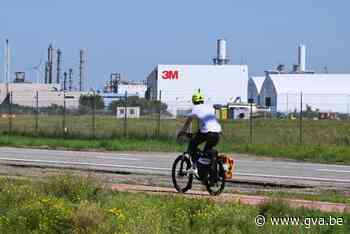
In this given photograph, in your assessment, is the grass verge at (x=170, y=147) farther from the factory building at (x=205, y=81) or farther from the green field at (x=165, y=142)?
the factory building at (x=205, y=81)

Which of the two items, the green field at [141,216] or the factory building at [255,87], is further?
the factory building at [255,87]

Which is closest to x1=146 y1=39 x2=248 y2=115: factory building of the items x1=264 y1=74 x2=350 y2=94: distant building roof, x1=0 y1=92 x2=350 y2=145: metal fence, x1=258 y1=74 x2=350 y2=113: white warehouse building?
x1=258 y1=74 x2=350 y2=113: white warehouse building

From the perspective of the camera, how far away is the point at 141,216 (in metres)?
9.20

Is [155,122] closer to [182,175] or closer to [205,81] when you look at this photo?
[182,175]

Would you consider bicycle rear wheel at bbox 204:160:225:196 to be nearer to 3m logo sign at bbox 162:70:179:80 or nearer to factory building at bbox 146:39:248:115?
factory building at bbox 146:39:248:115

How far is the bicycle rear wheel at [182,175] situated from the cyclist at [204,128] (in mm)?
281

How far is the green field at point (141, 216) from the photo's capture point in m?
8.74

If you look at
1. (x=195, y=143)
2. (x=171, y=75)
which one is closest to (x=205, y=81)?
(x=171, y=75)

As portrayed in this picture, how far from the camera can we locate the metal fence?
3634 centimetres

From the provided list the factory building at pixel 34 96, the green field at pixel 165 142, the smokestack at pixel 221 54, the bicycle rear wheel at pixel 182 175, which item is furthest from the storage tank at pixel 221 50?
the bicycle rear wheel at pixel 182 175

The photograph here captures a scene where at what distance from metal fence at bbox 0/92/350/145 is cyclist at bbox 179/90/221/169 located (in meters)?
19.8

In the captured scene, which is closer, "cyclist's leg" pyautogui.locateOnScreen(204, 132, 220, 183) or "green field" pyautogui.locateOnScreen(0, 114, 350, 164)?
"cyclist's leg" pyautogui.locateOnScreen(204, 132, 220, 183)

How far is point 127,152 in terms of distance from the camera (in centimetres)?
2919

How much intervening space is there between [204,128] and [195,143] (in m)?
0.39
